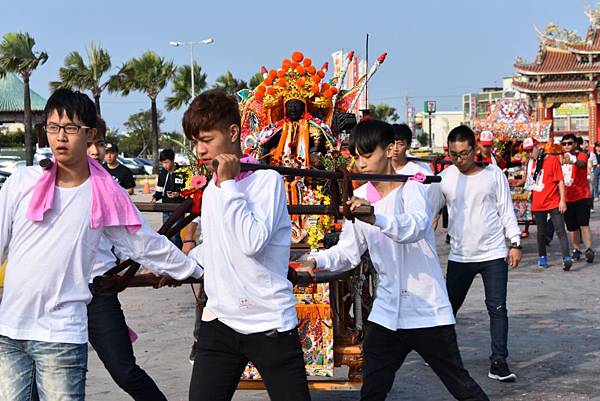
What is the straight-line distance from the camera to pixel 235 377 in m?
4.21

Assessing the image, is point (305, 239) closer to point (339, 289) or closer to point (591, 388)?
point (339, 289)

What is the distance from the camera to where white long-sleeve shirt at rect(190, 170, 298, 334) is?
402cm

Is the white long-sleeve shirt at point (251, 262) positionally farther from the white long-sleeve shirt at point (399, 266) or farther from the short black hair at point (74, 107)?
the white long-sleeve shirt at point (399, 266)

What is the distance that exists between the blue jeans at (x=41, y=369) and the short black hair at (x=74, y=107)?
900 millimetres

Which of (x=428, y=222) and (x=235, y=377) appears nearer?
(x=235, y=377)

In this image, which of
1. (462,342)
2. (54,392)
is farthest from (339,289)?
(54,392)

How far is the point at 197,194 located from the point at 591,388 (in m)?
3.74

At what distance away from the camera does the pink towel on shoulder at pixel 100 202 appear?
3879 mm

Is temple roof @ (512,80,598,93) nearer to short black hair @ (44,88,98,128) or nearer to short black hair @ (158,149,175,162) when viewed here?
short black hair @ (158,149,175,162)

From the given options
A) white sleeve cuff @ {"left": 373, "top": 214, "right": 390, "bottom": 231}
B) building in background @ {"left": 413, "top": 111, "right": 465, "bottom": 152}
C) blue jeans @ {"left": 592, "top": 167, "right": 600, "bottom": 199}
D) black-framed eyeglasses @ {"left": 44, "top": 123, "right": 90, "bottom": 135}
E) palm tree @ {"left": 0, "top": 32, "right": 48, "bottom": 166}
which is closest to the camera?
black-framed eyeglasses @ {"left": 44, "top": 123, "right": 90, "bottom": 135}

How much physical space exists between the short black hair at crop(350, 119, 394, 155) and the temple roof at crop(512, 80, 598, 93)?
157 ft

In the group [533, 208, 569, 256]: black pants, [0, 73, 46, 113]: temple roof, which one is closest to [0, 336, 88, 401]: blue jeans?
[533, 208, 569, 256]: black pants

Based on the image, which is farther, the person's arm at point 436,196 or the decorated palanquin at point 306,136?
the person's arm at point 436,196

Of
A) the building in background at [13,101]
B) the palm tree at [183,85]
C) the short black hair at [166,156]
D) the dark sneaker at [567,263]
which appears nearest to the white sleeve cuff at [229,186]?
the short black hair at [166,156]
